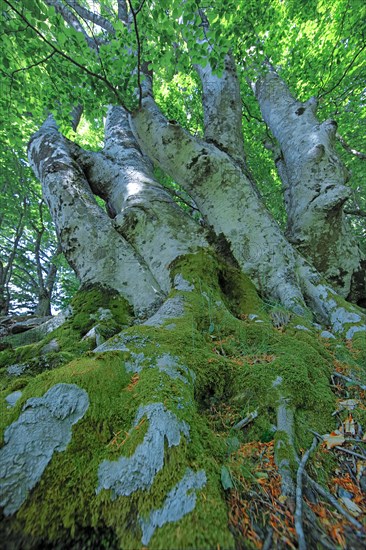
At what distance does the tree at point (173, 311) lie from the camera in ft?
2.82

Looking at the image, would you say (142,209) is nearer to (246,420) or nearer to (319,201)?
(319,201)

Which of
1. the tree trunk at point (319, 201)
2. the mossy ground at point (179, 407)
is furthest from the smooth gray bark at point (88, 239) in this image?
the tree trunk at point (319, 201)

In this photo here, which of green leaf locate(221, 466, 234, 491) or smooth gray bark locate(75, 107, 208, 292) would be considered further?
smooth gray bark locate(75, 107, 208, 292)

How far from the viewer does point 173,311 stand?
7.07 ft

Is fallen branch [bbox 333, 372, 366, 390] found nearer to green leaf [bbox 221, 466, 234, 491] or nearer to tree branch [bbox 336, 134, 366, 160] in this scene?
green leaf [bbox 221, 466, 234, 491]

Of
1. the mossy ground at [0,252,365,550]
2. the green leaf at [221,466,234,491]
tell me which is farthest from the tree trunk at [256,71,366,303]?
the green leaf at [221,466,234,491]

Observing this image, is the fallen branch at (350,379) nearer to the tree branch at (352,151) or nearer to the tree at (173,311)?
the tree at (173,311)

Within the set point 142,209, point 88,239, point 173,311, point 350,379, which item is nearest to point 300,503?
point 350,379

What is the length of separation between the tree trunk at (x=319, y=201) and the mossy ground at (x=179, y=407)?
1770 mm

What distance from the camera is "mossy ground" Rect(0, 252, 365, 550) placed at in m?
0.79

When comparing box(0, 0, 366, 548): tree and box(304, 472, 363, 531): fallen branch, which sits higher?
box(0, 0, 366, 548): tree

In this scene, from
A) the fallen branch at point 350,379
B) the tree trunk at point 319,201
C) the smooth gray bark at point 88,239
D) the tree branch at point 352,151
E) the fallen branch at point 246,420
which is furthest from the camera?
the tree branch at point 352,151

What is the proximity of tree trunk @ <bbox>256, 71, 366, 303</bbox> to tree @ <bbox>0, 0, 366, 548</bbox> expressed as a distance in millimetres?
25

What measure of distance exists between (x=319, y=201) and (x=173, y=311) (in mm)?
3096
